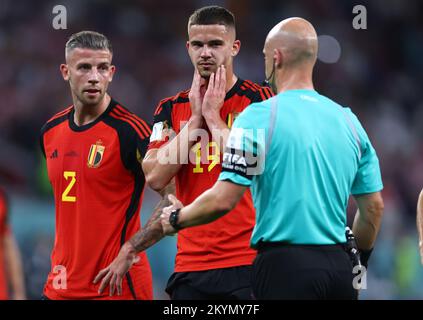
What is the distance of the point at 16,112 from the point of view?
12.5 metres

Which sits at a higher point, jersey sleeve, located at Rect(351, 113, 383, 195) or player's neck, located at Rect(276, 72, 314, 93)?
player's neck, located at Rect(276, 72, 314, 93)

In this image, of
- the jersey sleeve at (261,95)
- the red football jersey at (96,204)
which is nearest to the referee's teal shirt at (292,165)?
the jersey sleeve at (261,95)

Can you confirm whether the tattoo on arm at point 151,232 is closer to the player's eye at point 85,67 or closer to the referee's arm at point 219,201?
the player's eye at point 85,67

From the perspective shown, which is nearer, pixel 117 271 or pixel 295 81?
pixel 295 81

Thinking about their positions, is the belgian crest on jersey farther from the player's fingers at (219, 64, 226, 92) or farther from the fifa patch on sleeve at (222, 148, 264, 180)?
the fifa patch on sleeve at (222, 148, 264, 180)

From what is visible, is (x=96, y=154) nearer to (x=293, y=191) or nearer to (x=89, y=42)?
(x=89, y=42)

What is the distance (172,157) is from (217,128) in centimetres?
37

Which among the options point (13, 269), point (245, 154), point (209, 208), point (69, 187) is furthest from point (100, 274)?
point (13, 269)

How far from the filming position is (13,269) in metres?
7.89

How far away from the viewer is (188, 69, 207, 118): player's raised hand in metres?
5.65

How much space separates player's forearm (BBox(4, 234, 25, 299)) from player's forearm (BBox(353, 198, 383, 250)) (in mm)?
3634

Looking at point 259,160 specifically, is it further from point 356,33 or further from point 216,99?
point 356,33

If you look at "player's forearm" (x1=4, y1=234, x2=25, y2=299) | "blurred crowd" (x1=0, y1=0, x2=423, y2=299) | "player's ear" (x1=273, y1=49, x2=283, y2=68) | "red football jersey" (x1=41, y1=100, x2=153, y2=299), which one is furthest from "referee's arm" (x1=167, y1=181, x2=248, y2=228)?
"blurred crowd" (x1=0, y1=0, x2=423, y2=299)
